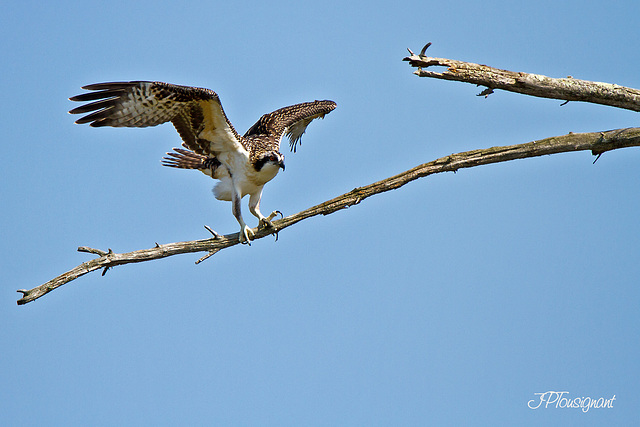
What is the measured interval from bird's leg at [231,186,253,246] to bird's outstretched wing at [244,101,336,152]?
1525mm

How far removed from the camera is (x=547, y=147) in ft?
21.4

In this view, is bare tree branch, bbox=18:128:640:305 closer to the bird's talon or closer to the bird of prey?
the bird's talon

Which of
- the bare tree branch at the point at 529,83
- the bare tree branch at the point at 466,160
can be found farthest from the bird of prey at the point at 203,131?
the bare tree branch at the point at 529,83

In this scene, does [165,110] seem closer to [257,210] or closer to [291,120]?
[257,210]

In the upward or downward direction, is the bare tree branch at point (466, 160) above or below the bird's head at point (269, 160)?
below

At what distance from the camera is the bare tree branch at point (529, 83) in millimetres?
5602

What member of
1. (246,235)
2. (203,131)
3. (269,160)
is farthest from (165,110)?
(246,235)

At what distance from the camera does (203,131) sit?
8016mm

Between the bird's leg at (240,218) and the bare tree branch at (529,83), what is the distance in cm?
318

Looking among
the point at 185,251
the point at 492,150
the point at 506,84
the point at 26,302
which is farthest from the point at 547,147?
the point at 26,302

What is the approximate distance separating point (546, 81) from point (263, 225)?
A: 3896mm

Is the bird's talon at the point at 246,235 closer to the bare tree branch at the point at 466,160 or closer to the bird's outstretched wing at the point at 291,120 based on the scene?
the bare tree branch at the point at 466,160

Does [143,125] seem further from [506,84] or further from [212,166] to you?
[506,84]

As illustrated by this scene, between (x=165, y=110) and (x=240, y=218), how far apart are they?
1677mm
